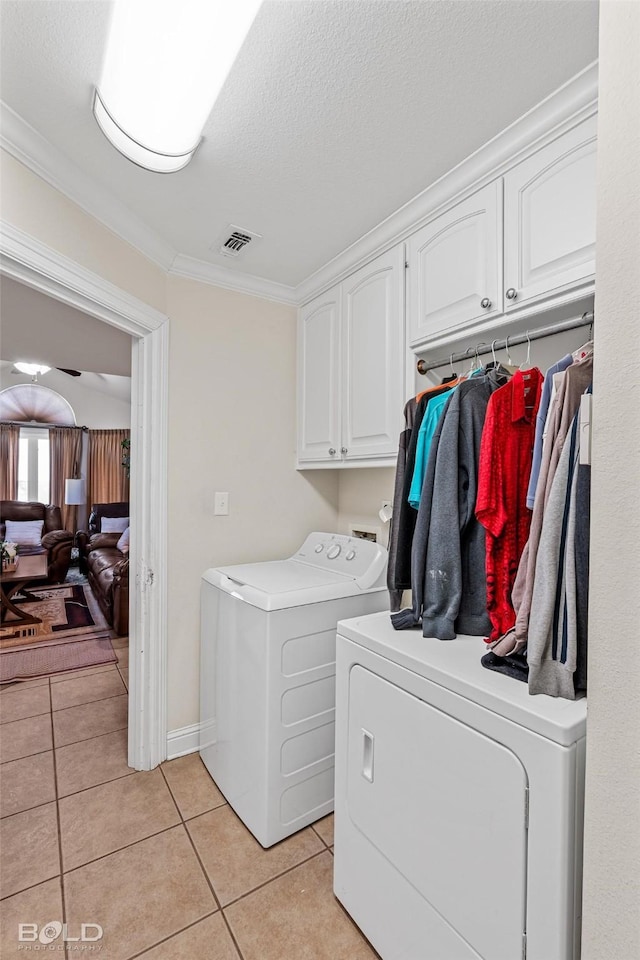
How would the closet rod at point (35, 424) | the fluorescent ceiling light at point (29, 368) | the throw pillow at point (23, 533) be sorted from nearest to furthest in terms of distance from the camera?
the fluorescent ceiling light at point (29, 368) < the throw pillow at point (23, 533) < the closet rod at point (35, 424)

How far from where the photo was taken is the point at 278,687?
163 cm

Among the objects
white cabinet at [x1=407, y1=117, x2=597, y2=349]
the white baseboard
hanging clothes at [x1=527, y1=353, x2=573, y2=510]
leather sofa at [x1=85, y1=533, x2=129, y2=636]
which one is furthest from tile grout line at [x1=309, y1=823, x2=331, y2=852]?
leather sofa at [x1=85, y1=533, x2=129, y2=636]

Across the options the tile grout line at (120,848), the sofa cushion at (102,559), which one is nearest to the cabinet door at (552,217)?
the tile grout line at (120,848)

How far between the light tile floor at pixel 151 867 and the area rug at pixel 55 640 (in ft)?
3.27

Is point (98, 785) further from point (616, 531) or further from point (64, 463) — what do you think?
point (64, 463)

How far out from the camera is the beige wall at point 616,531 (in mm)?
670

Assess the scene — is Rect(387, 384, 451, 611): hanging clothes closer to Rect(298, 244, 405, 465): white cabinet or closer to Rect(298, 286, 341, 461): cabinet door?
Rect(298, 244, 405, 465): white cabinet

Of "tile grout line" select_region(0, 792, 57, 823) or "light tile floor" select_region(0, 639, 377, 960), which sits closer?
"light tile floor" select_region(0, 639, 377, 960)

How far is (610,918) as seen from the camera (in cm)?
69

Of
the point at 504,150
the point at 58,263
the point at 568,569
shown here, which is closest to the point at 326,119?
the point at 504,150

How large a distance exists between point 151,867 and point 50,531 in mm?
5944

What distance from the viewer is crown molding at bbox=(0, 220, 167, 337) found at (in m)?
1.36

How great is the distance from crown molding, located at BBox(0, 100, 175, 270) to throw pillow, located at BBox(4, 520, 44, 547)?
542cm

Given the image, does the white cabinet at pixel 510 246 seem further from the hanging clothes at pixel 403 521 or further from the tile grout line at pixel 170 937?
the tile grout line at pixel 170 937
